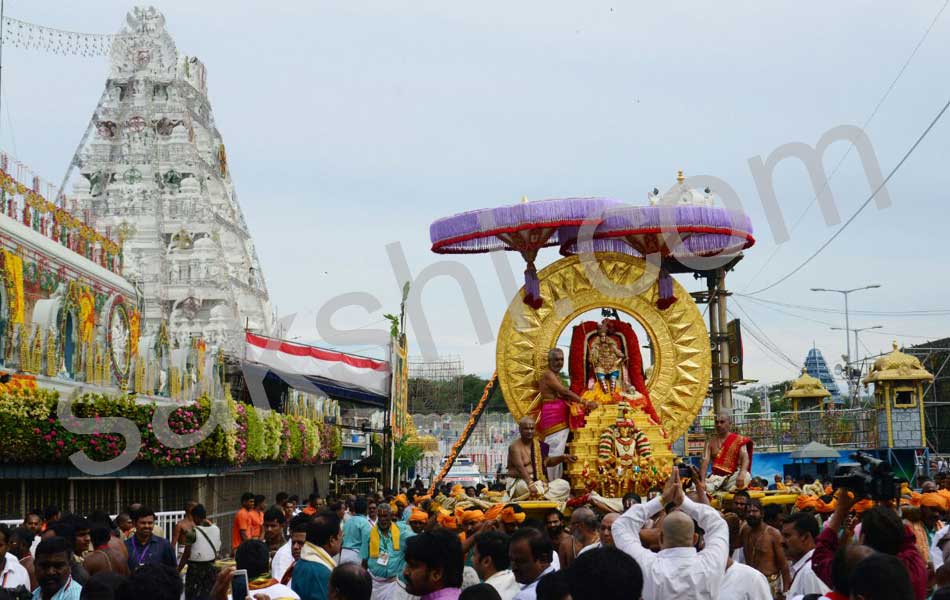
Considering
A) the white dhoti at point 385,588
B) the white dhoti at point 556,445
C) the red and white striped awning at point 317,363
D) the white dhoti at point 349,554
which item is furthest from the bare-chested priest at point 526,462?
the red and white striped awning at point 317,363

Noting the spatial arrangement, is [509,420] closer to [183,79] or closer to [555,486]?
[183,79]

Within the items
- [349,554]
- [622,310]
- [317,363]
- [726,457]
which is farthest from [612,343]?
[317,363]

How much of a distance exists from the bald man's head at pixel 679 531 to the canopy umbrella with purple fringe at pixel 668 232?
899 centimetres

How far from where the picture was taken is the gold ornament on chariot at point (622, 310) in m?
15.0

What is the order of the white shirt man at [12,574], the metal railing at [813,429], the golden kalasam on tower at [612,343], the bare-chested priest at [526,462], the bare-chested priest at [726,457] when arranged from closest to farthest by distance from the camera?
the white shirt man at [12,574] < the bare-chested priest at [526,462] < the bare-chested priest at [726,457] < the golden kalasam on tower at [612,343] < the metal railing at [813,429]

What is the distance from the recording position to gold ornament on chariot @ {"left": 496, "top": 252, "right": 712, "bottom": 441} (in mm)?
15023

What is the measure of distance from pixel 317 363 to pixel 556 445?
1398 centimetres

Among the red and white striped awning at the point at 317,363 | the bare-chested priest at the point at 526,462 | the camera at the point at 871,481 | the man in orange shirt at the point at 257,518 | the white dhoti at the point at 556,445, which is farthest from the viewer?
the red and white striped awning at the point at 317,363

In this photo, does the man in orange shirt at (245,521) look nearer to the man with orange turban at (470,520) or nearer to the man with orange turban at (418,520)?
the man with orange turban at (418,520)

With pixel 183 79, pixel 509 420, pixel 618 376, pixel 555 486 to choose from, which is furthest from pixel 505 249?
pixel 509 420

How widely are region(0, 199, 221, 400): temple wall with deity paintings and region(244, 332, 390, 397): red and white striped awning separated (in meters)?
3.27

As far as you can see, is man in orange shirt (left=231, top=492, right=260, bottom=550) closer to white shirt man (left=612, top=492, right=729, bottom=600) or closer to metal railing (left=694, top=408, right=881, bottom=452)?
white shirt man (left=612, top=492, right=729, bottom=600)

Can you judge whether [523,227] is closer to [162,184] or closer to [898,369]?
[898,369]

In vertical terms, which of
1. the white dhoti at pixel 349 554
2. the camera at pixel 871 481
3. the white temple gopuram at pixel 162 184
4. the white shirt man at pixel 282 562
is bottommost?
the white dhoti at pixel 349 554
